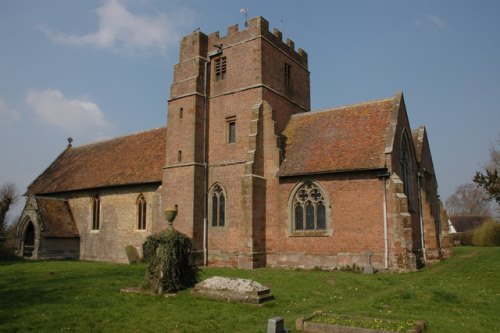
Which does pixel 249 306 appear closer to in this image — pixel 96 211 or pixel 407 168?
pixel 407 168

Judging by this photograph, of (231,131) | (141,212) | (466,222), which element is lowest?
(466,222)

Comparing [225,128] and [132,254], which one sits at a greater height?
[225,128]

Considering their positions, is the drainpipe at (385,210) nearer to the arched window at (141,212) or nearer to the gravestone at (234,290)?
the gravestone at (234,290)

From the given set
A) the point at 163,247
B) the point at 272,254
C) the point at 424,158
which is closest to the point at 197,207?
the point at 272,254

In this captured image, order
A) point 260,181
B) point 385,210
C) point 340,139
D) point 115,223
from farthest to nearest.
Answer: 1. point 115,223
2. point 260,181
3. point 340,139
4. point 385,210

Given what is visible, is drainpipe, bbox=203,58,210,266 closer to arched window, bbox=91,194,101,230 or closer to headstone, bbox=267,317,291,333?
arched window, bbox=91,194,101,230

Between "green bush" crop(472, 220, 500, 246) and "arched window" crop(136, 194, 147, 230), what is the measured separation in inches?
1291

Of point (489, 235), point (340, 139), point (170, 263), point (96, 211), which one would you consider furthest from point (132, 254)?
point (489, 235)

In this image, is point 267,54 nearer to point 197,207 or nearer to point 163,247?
point 197,207

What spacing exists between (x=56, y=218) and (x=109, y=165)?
5.71m

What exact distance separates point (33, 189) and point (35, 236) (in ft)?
27.3

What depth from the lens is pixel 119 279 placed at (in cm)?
1777

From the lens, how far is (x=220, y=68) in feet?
91.9

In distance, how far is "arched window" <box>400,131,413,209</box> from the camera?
24406mm
